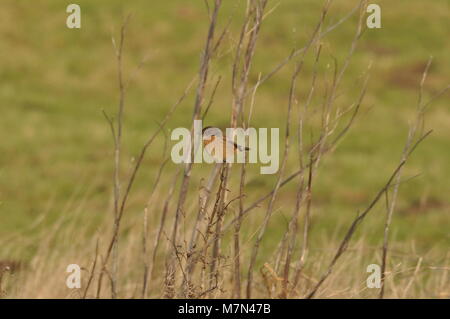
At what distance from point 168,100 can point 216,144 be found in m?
13.2

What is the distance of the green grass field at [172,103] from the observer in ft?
34.1

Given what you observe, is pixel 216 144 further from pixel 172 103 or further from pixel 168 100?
pixel 172 103

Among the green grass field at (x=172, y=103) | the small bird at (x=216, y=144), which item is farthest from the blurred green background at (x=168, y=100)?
the small bird at (x=216, y=144)

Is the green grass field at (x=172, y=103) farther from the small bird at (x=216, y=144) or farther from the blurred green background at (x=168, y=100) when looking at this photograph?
the small bird at (x=216, y=144)

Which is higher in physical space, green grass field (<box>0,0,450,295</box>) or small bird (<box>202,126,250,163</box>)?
green grass field (<box>0,0,450,295</box>)

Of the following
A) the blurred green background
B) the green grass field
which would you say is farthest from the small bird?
the blurred green background

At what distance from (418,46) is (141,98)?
6280mm

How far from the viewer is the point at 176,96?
52.4 feet

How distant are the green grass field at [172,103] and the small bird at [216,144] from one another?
18.5ft

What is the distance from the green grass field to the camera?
10.4 metres

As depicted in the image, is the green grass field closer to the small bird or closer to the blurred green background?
the blurred green background

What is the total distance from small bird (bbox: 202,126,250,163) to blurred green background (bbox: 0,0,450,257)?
618 cm
